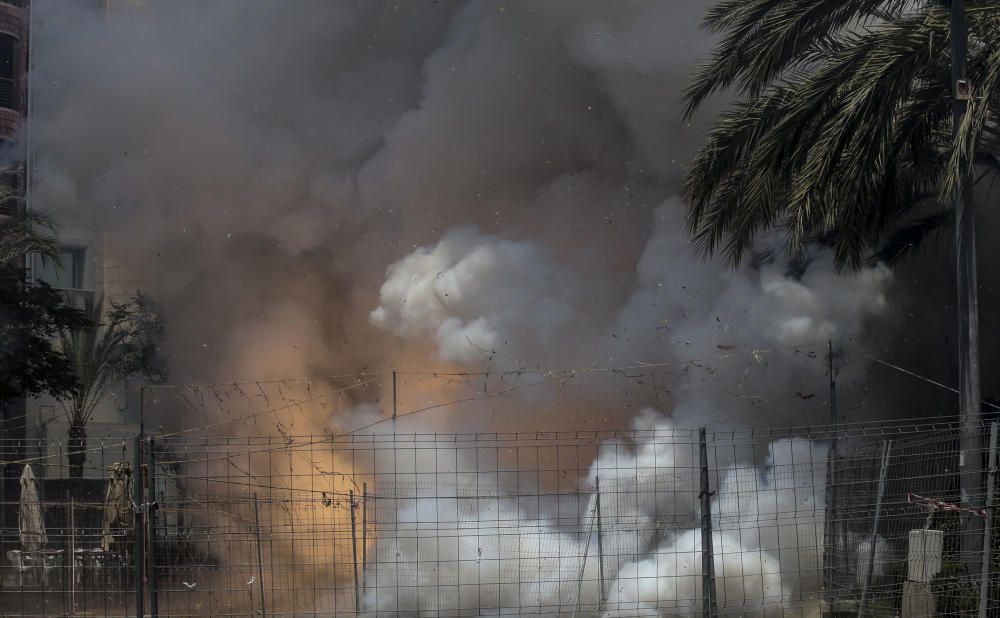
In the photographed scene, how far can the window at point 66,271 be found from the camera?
23562 mm

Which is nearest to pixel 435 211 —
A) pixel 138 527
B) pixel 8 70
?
pixel 8 70

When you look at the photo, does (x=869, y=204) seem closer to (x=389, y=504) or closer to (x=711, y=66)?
(x=711, y=66)

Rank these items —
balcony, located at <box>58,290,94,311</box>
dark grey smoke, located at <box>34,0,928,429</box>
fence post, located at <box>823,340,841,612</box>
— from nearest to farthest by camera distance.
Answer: fence post, located at <box>823,340,841,612</box>
dark grey smoke, located at <box>34,0,928,429</box>
balcony, located at <box>58,290,94,311</box>

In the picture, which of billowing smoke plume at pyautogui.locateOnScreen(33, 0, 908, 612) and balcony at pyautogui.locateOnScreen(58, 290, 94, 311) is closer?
billowing smoke plume at pyautogui.locateOnScreen(33, 0, 908, 612)

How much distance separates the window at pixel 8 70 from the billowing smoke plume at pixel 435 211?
1.25m

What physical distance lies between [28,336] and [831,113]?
11.6 meters

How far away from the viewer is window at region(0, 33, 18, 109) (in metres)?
23.2

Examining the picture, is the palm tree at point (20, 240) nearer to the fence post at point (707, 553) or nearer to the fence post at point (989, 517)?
the fence post at point (707, 553)

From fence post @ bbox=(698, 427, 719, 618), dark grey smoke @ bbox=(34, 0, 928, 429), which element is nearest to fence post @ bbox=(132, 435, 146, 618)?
fence post @ bbox=(698, 427, 719, 618)

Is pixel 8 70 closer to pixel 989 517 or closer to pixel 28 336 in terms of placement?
pixel 28 336

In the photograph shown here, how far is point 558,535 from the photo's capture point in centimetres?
1523

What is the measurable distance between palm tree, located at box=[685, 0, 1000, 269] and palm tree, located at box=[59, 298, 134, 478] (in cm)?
1328

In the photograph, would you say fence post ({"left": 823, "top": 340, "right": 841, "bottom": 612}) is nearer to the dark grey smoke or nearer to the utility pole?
the utility pole

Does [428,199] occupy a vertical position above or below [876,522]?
above
